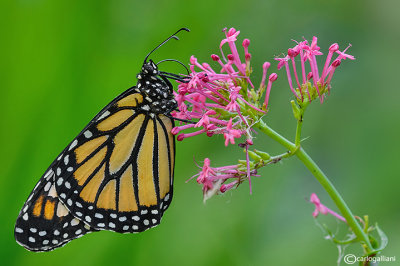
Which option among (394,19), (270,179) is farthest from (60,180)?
(394,19)

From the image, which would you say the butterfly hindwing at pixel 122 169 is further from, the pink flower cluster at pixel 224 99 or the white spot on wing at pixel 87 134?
the pink flower cluster at pixel 224 99

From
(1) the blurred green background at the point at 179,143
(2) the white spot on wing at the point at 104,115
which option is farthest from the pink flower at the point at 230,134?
(1) the blurred green background at the point at 179,143

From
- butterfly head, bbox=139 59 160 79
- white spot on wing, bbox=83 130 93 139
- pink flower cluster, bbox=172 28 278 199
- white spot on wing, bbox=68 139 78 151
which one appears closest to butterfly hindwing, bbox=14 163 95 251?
white spot on wing, bbox=68 139 78 151

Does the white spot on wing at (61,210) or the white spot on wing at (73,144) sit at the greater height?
the white spot on wing at (73,144)

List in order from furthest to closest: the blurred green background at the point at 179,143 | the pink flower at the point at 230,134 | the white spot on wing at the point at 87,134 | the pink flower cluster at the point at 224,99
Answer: the blurred green background at the point at 179,143 < the white spot on wing at the point at 87,134 < the pink flower cluster at the point at 224,99 < the pink flower at the point at 230,134

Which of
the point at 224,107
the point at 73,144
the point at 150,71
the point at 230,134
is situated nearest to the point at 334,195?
the point at 230,134

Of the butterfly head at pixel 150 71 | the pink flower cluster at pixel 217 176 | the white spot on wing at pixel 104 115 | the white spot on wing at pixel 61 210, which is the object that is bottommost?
A: the pink flower cluster at pixel 217 176

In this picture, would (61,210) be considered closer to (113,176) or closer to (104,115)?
(113,176)
